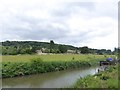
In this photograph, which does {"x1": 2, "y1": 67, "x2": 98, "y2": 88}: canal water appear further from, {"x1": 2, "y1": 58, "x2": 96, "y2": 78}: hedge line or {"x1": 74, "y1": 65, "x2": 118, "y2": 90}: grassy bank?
{"x1": 74, "y1": 65, "x2": 118, "y2": 90}: grassy bank

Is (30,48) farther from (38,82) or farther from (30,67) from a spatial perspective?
(38,82)

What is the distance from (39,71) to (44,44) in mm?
57151

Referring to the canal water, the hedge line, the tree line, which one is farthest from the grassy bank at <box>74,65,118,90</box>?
the tree line

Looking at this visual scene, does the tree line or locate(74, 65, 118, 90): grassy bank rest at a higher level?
the tree line

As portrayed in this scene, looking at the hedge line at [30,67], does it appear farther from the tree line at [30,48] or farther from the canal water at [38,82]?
the tree line at [30,48]

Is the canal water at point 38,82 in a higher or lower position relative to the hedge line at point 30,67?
lower

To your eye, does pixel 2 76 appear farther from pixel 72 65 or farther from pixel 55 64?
pixel 72 65

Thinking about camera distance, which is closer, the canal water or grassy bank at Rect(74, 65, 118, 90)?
grassy bank at Rect(74, 65, 118, 90)

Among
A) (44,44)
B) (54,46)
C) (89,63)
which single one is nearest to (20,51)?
(89,63)

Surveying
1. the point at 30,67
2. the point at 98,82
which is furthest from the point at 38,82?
the point at 98,82

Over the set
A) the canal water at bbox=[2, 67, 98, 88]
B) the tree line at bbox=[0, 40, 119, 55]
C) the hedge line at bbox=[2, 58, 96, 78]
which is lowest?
the canal water at bbox=[2, 67, 98, 88]

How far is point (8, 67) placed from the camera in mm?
27312

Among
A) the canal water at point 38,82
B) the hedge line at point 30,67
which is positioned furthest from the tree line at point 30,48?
the canal water at point 38,82

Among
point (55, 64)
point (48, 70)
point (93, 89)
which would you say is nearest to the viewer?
point (93, 89)
